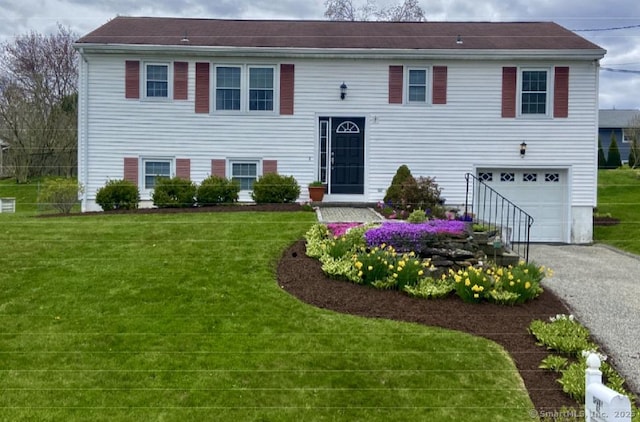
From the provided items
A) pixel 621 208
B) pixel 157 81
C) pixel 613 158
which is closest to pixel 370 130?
pixel 157 81

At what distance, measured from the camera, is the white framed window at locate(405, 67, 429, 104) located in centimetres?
1433

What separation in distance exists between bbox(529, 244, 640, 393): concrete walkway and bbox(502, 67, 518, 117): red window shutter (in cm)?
414

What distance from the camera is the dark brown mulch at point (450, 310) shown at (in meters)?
4.92

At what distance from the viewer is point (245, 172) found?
14.3 metres

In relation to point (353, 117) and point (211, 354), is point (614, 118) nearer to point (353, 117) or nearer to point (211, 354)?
point (353, 117)

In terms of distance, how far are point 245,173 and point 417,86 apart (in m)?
5.49

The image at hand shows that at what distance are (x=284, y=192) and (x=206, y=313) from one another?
7.65 metres

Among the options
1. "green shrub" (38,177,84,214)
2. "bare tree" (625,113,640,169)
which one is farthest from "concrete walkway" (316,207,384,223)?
"bare tree" (625,113,640,169)

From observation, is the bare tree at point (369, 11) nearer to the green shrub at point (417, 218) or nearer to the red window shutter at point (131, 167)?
the red window shutter at point (131, 167)

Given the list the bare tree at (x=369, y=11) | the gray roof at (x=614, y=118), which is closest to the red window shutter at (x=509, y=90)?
the bare tree at (x=369, y=11)

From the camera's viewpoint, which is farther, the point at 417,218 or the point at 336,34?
the point at 336,34

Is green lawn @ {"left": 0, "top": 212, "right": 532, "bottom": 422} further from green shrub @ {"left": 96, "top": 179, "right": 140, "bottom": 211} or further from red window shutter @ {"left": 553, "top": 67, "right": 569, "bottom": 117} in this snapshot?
red window shutter @ {"left": 553, "top": 67, "right": 569, "bottom": 117}

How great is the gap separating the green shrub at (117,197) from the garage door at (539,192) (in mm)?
9631

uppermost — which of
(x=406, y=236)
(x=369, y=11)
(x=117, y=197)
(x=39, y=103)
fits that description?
(x=369, y=11)
